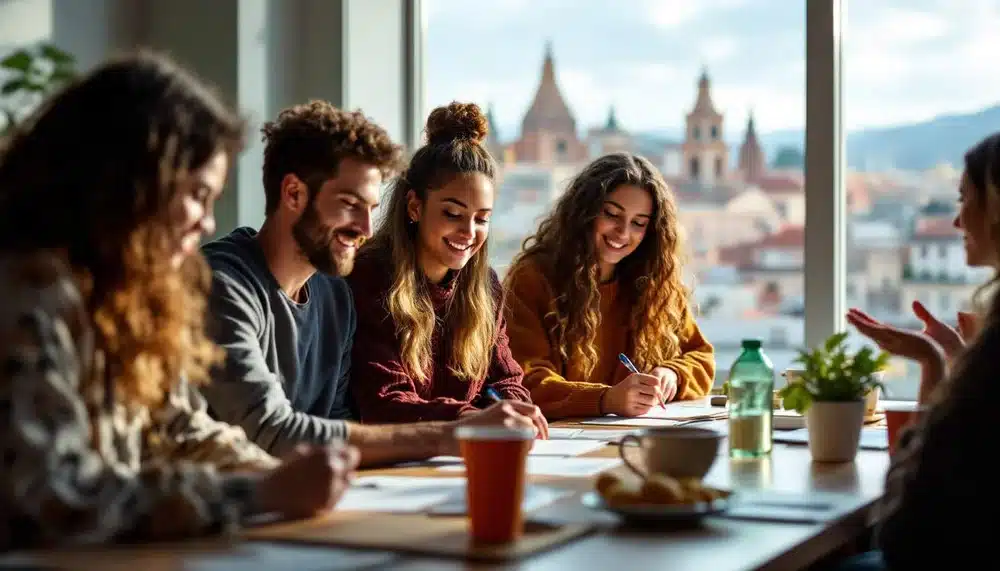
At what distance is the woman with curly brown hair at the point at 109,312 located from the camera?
4.16 ft

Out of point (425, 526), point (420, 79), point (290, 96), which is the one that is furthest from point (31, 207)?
point (420, 79)

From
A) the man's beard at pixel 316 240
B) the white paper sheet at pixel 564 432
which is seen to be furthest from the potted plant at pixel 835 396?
the man's beard at pixel 316 240

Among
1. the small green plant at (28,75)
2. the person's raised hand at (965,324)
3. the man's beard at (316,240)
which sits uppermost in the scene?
the small green plant at (28,75)

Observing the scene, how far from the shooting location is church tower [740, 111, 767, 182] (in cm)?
383

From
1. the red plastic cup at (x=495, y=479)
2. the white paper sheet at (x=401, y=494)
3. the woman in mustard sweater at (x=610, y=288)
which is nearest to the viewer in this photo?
the red plastic cup at (x=495, y=479)

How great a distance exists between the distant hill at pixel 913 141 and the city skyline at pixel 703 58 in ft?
0.09

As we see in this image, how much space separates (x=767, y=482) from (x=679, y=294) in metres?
1.59

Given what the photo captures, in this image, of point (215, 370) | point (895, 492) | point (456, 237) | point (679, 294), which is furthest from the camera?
point (679, 294)

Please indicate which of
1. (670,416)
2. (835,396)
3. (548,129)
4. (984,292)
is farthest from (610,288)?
(984,292)

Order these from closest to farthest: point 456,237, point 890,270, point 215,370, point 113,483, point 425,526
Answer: point 113,483
point 425,526
point 215,370
point 456,237
point 890,270

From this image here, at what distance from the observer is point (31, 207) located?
1382mm

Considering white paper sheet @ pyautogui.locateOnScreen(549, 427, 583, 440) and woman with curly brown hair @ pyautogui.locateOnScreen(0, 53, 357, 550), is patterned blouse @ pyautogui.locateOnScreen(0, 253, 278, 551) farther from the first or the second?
white paper sheet @ pyautogui.locateOnScreen(549, 427, 583, 440)

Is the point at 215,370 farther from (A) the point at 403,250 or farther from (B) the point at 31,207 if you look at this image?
(A) the point at 403,250

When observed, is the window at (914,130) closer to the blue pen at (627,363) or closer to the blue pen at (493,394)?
the blue pen at (627,363)
